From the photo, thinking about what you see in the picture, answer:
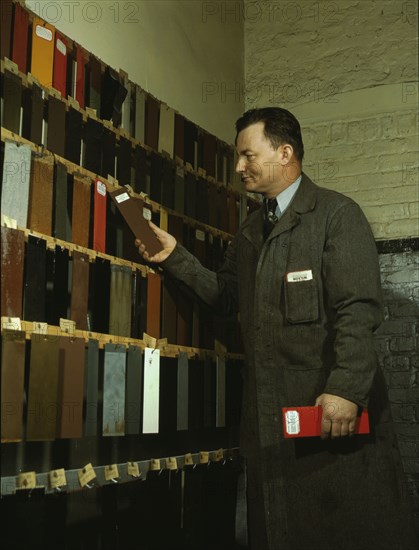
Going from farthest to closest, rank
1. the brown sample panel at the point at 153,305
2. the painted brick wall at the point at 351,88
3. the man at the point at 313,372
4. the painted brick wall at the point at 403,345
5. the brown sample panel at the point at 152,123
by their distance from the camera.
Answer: the painted brick wall at the point at 351,88
the painted brick wall at the point at 403,345
the brown sample panel at the point at 152,123
the brown sample panel at the point at 153,305
the man at the point at 313,372

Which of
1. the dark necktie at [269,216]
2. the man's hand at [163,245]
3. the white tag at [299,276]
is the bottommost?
the white tag at [299,276]

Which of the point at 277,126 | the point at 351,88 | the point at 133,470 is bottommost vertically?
the point at 133,470

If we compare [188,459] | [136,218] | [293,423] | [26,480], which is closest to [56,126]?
[136,218]

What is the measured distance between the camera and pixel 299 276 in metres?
2.22

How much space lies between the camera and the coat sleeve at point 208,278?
2547 mm

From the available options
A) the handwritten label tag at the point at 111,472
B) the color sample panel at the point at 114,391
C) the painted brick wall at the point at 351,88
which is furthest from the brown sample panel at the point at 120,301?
the painted brick wall at the point at 351,88

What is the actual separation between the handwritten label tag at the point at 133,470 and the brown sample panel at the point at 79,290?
49 centimetres

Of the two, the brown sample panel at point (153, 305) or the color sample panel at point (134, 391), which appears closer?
the color sample panel at point (134, 391)

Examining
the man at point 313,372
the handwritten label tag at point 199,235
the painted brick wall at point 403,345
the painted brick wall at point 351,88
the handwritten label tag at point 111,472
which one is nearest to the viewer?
the man at point 313,372

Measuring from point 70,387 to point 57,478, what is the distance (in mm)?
263

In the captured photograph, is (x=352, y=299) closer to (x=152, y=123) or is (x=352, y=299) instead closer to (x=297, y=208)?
(x=297, y=208)

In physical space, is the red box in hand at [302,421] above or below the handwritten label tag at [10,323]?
below

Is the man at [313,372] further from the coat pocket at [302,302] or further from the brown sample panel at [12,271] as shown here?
the brown sample panel at [12,271]

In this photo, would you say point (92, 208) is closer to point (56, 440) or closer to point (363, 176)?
point (56, 440)
